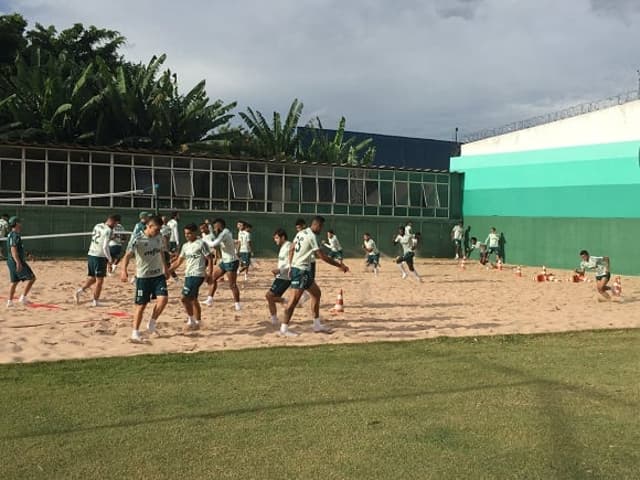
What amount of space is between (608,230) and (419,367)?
20.1 metres

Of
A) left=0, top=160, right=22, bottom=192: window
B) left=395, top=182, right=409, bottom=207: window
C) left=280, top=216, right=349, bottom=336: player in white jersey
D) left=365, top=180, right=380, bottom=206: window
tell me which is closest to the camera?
left=280, top=216, right=349, bottom=336: player in white jersey

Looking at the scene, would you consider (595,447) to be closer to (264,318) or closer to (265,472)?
(265,472)

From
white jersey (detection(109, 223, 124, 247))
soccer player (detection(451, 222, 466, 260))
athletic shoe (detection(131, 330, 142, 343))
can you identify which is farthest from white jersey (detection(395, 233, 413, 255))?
soccer player (detection(451, 222, 466, 260))

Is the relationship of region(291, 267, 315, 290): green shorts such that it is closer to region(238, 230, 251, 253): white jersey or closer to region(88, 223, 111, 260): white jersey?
region(88, 223, 111, 260): white jersey

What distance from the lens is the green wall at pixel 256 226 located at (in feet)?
81.4

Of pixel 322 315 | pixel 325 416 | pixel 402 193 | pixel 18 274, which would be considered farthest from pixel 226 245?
pixel 402 193

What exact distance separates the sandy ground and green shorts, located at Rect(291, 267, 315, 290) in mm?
710

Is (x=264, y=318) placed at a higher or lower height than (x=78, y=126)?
lower

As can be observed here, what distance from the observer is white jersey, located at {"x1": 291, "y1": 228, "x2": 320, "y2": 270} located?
9.69 m

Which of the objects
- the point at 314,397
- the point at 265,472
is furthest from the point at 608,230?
the point at 265,472

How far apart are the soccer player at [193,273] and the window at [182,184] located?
18195mm

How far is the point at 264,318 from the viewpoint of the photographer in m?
11.1

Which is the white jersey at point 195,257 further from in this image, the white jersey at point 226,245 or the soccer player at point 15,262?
the soccer player at point 15,262

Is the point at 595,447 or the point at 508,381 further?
the point at 508,381
